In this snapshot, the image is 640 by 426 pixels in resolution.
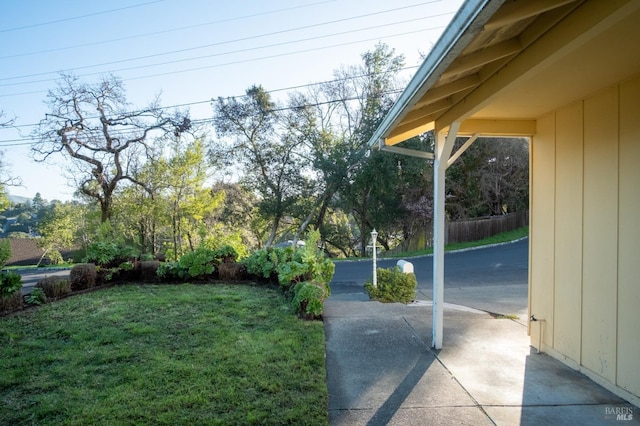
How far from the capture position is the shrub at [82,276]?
739 cm

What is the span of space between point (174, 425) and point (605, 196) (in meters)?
3.74

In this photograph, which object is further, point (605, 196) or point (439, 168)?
point (439, 168)

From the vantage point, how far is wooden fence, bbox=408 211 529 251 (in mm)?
18328

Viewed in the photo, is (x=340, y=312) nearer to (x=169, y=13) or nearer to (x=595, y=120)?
(x=595, y=120)

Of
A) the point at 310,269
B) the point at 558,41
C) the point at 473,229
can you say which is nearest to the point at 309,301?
the point at 310,269

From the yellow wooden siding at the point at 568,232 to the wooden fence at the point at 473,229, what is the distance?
1474 cm

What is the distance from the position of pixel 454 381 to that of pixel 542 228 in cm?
202

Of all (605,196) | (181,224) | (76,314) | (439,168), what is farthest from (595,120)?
(181,224)

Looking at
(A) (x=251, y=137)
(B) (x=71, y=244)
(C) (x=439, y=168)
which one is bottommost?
(B) (x=71, y=244)

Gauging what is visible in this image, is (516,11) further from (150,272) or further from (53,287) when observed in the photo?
(150,272)

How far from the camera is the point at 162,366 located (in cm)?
356

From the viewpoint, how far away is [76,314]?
5.59 meters

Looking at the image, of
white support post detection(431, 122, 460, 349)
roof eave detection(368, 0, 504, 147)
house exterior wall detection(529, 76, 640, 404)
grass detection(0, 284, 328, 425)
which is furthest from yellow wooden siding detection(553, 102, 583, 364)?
grass detection(0, 284, 328, 425)

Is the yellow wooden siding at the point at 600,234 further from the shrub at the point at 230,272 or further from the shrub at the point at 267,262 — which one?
the shrub at the point at 230,272
